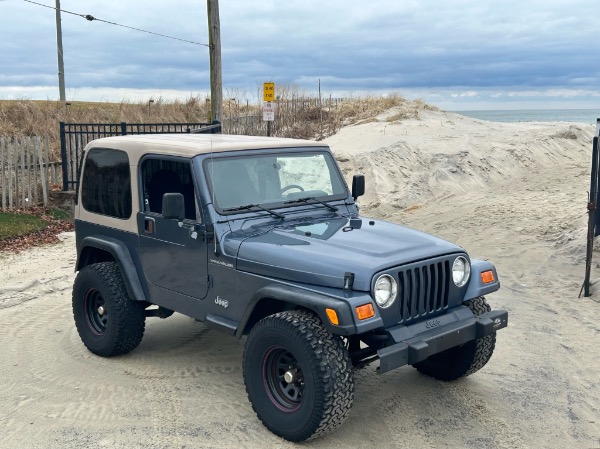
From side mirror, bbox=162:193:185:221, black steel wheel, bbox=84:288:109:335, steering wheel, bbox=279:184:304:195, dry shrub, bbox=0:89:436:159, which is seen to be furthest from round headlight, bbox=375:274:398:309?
dry shrub, bbox=0:89:436:159

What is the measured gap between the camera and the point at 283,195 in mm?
5387

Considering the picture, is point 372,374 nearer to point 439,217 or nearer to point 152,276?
point 152,276

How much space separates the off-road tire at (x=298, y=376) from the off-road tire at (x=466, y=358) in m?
1.37

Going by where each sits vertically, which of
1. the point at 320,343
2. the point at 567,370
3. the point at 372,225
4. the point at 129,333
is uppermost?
the point at 372,225

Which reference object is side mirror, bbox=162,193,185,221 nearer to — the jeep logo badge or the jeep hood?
the jeep hood

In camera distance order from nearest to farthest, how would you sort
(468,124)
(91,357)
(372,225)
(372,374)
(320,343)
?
(320,343), (372,225), (372,374), (91,357), (468,124)

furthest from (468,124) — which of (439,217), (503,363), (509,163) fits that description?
(503,363)

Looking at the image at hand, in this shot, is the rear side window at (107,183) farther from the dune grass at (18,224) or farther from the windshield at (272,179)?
the dune grass at (18,224)

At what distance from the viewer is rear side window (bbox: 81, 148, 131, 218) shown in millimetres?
5770

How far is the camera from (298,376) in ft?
14.4

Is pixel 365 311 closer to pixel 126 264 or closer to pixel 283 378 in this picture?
pixel 283 378

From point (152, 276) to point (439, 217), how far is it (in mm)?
9109

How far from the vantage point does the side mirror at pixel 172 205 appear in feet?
15.7

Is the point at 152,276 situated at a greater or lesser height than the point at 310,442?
greater
